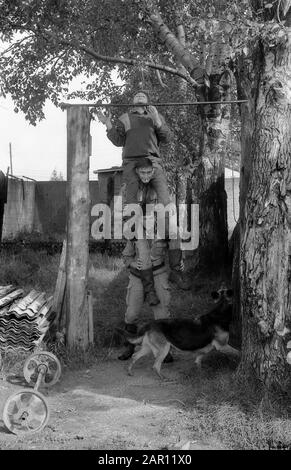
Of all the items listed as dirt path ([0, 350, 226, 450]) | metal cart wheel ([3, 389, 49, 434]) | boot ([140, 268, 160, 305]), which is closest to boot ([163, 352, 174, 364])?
dirt path ([0, 350, 226, 450])

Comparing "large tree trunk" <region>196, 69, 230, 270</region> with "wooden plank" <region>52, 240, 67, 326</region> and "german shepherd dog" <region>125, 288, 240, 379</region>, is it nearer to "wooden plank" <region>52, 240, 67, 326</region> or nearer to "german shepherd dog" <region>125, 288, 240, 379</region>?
"wooden plank" <region>52, 240, 67, 326</region>

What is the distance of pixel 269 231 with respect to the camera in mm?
5785

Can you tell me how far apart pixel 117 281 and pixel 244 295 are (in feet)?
21.2

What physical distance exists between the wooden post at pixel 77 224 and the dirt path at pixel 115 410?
583 millimetres

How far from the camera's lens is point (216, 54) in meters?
11.6

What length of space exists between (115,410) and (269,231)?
7.41 ft

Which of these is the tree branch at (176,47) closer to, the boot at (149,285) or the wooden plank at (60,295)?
the boot at (149,285)

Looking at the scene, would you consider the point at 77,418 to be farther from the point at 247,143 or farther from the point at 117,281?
the point at 117,281

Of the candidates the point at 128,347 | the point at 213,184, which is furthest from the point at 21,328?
the point at 213,184

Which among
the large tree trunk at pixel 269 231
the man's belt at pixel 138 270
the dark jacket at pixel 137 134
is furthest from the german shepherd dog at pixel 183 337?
the dark jacket at pixel 137 134

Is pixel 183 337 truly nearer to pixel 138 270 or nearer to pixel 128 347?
pixel 128 347

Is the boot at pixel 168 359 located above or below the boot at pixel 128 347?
below

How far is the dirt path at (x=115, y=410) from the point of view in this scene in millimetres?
5047

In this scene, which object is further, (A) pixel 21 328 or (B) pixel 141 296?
(B) pixel 141 296
